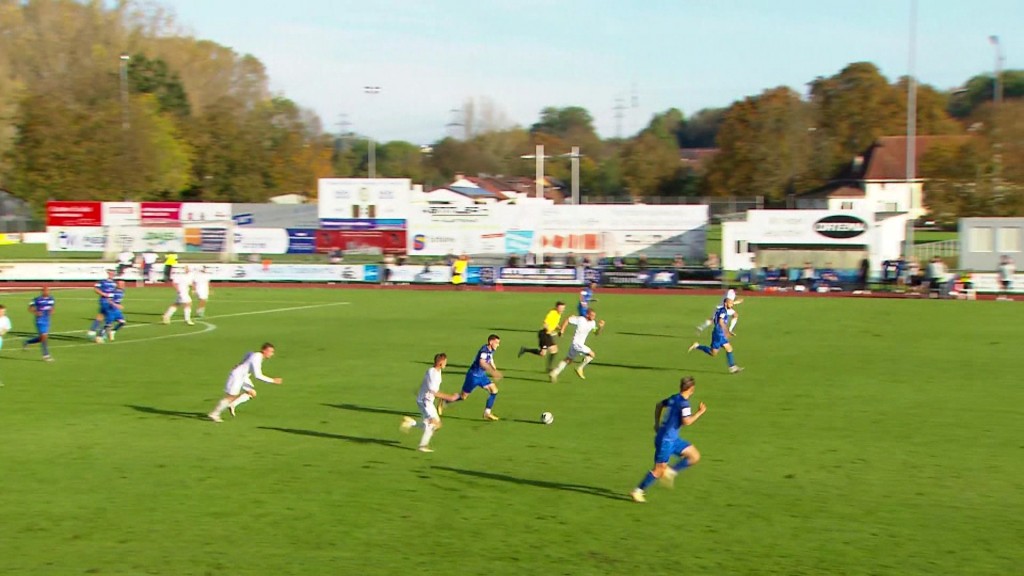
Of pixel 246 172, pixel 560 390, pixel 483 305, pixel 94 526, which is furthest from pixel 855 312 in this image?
pixel 246 172

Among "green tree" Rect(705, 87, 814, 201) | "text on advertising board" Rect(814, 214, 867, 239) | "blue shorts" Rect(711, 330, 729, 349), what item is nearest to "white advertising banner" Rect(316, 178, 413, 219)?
"text on advertising board" Rect(814, 214, 867, 239)

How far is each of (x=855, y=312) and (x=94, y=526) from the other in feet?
108

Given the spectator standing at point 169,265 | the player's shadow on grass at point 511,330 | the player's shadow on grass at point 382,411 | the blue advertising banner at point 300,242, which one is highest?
the blue advertising banner at point 300,242

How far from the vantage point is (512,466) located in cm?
1555

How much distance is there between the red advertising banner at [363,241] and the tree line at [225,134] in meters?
30.8

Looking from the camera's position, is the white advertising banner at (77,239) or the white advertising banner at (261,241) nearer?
the white advertising banner at (261,241)

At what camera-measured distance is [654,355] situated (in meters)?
27.9

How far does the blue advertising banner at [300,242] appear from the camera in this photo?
2418 inches

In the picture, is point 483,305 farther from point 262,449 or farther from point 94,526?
point 94,526

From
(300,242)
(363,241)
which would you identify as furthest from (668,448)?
(300,242)

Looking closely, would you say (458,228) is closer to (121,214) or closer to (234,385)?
(121,214)

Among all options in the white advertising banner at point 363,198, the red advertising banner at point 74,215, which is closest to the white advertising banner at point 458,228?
the white advertising banner at point 363,198

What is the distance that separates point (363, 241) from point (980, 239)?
32835 millimetres

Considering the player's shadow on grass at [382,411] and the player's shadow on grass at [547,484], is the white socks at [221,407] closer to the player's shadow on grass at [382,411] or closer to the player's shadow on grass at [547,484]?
the player's shadow on grass at [382,411]
